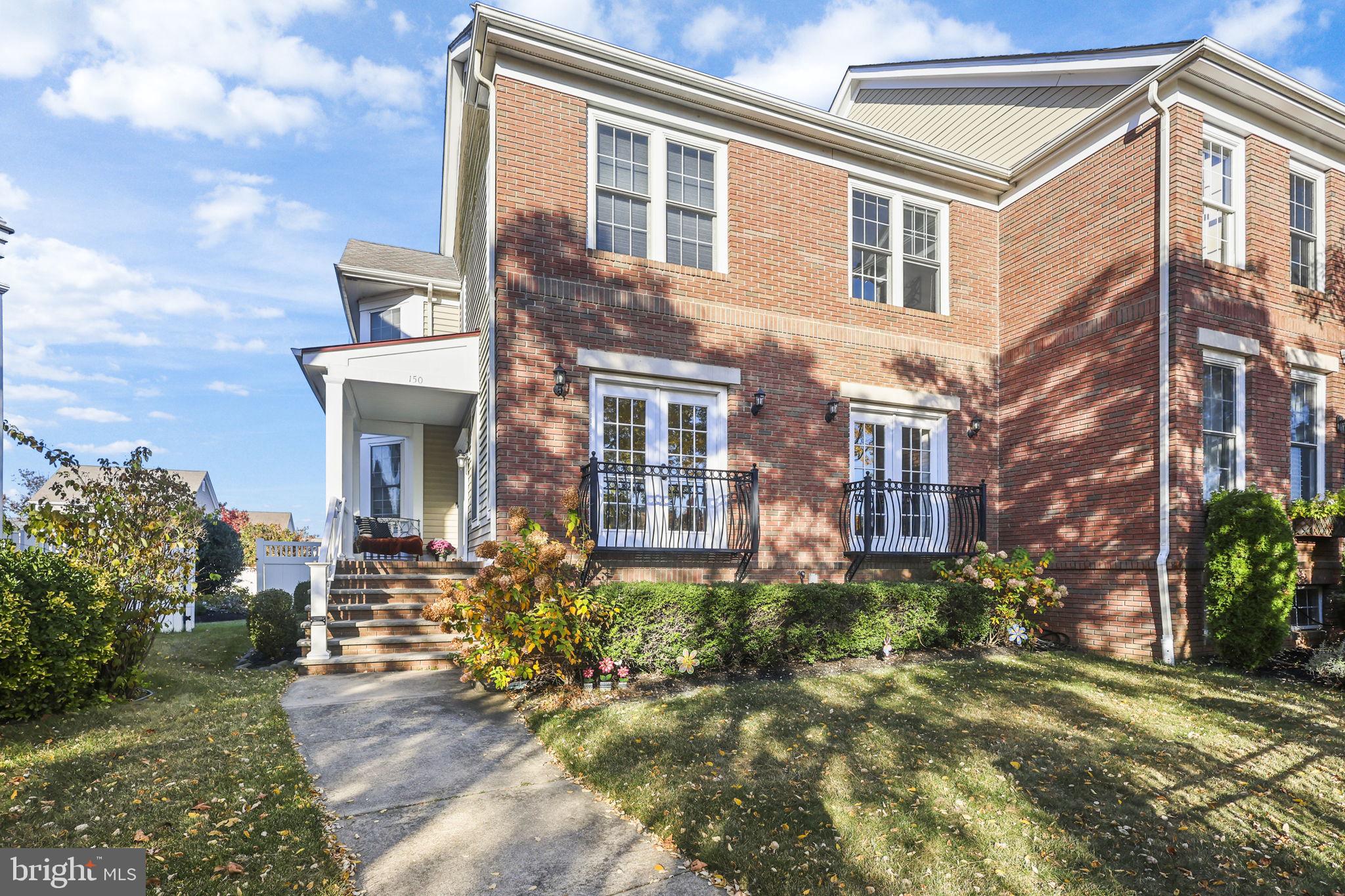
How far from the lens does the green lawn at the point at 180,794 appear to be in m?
3.24

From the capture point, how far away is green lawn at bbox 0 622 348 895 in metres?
3.24

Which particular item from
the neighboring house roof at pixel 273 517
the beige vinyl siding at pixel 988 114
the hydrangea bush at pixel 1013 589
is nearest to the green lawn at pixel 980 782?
the hydrangea bush at pixel 1013 589

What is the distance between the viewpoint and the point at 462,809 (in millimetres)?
4047

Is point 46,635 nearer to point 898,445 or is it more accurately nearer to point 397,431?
point 397,431

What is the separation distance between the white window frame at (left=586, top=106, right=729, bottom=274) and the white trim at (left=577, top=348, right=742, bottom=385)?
125 centimetres

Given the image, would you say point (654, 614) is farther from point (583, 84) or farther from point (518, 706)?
point (583, 84)

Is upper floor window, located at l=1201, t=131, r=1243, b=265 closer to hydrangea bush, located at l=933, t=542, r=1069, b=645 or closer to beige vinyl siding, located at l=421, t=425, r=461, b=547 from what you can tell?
hydrangea bush, located at l=933, t=542, r=1069, b=645

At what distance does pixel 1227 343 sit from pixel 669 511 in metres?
7.08

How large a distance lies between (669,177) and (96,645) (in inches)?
296

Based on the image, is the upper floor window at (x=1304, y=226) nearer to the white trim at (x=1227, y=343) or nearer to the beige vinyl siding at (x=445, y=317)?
the white trim at (x=1227, y=343)

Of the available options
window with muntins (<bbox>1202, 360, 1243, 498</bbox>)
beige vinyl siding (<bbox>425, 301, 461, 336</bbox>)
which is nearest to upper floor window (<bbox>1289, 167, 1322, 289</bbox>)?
window with muntins (<bbox>1202, 360, 1243, 498</bbox>)

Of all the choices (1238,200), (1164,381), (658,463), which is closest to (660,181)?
(658,463)

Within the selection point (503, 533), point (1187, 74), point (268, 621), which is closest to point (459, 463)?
point (268, 621)

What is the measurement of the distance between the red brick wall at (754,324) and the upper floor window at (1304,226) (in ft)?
12.2
